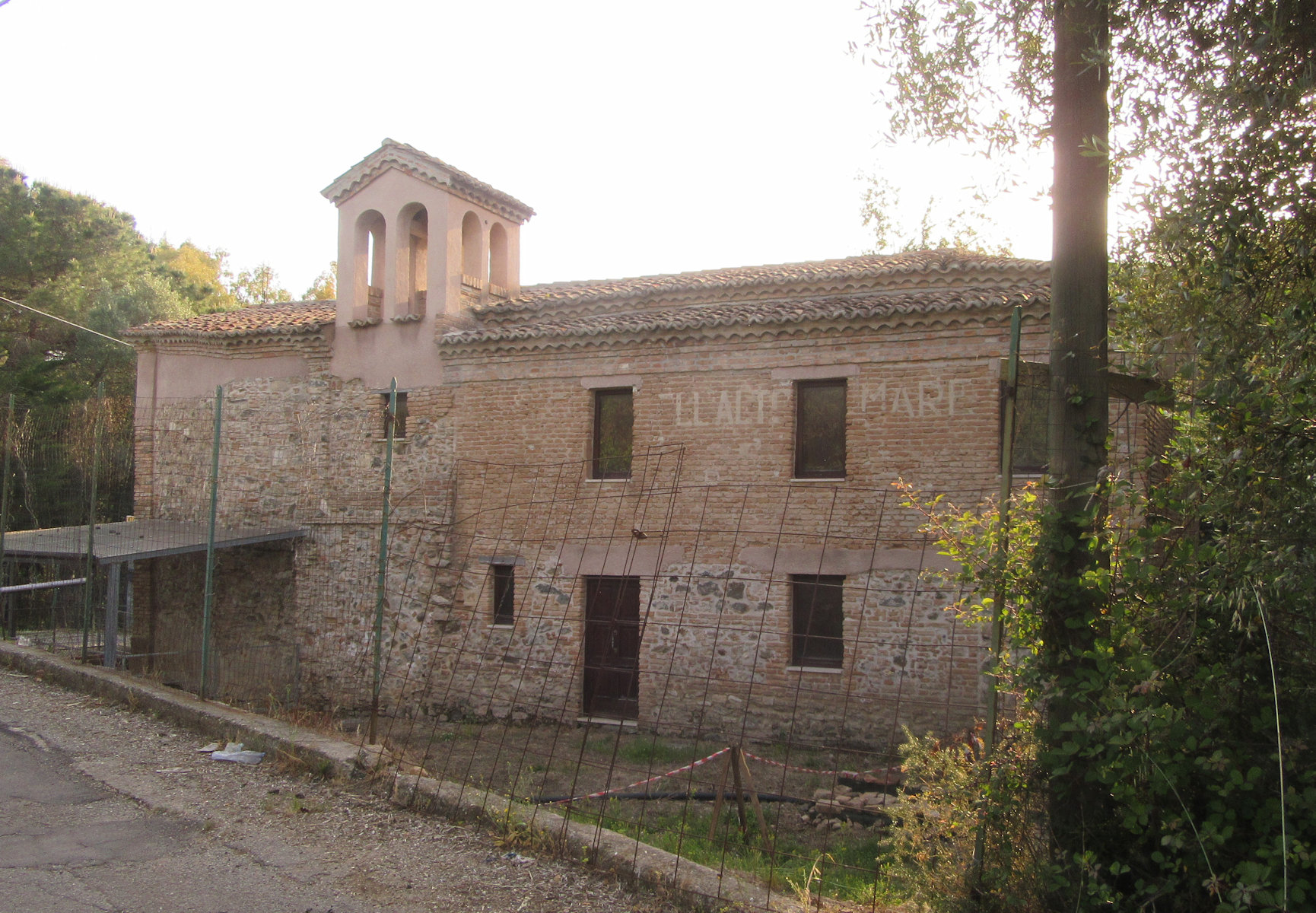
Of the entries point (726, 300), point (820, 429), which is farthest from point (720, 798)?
point (726, 300)

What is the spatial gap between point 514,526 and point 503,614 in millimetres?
1238

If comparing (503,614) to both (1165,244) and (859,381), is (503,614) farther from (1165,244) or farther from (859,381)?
(1165,244)

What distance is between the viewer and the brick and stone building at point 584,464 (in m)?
10.6

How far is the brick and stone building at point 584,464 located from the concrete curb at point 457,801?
263cm

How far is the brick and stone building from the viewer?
10625mm

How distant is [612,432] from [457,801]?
281 inches

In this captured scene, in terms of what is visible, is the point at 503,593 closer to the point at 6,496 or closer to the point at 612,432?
the point at 612,432

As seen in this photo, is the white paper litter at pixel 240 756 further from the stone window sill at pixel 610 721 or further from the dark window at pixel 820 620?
the dark window at pixel 820 620

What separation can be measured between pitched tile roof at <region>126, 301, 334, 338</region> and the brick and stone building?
8 centimetres

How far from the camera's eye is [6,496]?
1205 centimetres

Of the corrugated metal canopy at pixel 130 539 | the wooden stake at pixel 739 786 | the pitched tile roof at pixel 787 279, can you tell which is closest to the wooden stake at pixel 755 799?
the wooden stake at pixel 739 786

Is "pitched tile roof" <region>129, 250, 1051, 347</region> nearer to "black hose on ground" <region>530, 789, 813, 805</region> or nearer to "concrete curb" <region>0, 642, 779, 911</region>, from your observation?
"black hose on ground" <region>530, 789, 813, 805</region>

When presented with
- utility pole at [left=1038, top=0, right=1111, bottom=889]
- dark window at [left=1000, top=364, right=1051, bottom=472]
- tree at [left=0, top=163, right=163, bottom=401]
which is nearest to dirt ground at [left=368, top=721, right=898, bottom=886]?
utility pole at [left=1038, top=0, right=1111, bottom=889]

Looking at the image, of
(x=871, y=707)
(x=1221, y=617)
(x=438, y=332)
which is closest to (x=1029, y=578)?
(x=1221, y=617)
